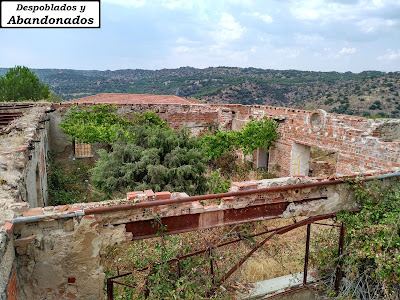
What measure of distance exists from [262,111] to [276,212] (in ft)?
32.6

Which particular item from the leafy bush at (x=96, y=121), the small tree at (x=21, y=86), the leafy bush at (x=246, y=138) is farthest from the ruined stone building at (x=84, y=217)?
the small tree at (x=21, y=86)

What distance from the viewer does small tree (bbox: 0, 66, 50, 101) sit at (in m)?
23.8

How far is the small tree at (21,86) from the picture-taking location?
78.1 ft

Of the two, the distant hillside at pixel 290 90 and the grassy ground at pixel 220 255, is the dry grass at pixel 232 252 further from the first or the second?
the distant hillside at pixel 290 90

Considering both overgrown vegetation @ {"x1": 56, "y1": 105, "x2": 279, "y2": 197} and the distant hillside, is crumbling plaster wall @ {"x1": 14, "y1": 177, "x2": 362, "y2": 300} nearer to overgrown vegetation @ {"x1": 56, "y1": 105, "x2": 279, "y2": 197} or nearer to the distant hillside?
overgrown vegetation @ {"x1": 56, "y1": 105, "x2": 279, "y2": 197}

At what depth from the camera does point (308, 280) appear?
601 centimetres

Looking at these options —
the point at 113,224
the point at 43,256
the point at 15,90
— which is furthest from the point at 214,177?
the point at 15,90

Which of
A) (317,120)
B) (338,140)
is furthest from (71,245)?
(317,120)

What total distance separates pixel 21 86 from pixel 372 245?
26.7 metres

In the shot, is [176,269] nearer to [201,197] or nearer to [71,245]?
[201,197]

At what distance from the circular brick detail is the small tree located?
21.1 meters

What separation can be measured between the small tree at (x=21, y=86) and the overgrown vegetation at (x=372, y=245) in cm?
2458

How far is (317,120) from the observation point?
11.1 m

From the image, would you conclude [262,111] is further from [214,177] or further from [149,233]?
[149,233]
